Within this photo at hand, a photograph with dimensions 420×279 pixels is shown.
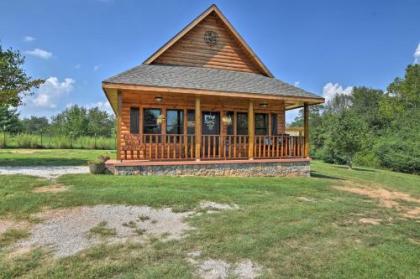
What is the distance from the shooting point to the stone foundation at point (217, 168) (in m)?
9.57

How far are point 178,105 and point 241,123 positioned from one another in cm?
304

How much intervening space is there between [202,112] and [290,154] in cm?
403

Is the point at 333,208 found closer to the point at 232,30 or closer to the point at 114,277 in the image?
the point at 114,277

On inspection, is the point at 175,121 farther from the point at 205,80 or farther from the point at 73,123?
the point at 73,123

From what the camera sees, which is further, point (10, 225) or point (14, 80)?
point (14, 80)

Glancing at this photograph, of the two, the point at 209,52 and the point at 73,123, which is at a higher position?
the point at 209,52

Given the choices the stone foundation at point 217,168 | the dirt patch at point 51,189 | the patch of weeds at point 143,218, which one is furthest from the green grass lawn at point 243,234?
the stone foundation at point 217,168

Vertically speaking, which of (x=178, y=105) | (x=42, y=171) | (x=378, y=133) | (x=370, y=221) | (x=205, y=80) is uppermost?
(x=205, y=80)

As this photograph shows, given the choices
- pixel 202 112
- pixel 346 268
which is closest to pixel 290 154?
pixel 202 112

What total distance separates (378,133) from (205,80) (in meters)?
33.6

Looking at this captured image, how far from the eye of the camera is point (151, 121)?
1172 centimetres

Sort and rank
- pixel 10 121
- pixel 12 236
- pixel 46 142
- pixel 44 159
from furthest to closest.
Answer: pixel 10 121 < pixel 46 142 < pixel 44 159 < pixel 12 236

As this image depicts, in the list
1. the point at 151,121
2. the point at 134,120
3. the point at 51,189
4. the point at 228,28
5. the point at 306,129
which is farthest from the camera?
the point at 228,28

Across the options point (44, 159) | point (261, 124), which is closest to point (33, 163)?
point (44, 159)
